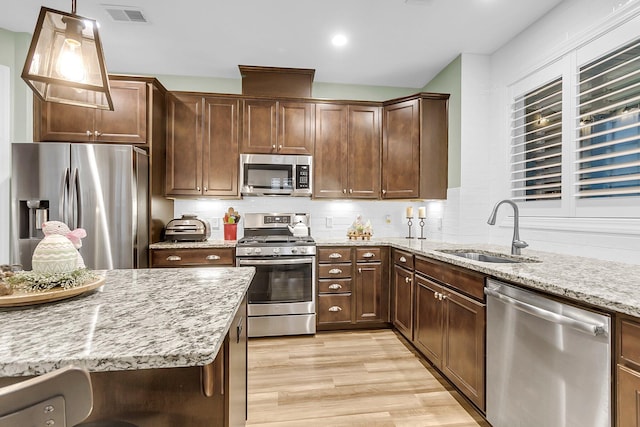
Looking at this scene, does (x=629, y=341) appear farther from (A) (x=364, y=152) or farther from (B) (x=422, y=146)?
(A) (x=364, y=152)

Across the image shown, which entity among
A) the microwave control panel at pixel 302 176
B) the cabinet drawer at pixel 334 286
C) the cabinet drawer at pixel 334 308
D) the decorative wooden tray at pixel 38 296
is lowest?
the cabinet drawer at pixel 334 308

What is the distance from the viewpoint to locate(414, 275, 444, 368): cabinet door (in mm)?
2344

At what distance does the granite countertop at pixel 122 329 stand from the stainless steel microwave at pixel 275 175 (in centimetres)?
221

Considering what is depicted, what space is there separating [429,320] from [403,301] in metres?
0.53

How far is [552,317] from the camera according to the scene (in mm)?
1356

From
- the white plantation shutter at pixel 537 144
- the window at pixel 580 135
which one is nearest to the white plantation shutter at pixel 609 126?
the window at pixel 580 135

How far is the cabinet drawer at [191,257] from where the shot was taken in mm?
3041

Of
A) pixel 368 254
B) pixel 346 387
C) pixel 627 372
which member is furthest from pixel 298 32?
pixel 627 372

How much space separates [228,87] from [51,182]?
2029 mm

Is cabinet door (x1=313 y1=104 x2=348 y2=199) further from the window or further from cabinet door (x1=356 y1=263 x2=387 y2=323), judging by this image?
the window

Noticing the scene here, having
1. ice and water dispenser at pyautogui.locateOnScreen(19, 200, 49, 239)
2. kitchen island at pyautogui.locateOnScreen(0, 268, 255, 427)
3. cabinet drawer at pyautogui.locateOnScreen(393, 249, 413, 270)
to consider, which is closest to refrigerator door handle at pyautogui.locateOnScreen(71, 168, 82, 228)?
ice and water dispenser at pyautogui.locateOnScreen(19, 200, 49, 239)

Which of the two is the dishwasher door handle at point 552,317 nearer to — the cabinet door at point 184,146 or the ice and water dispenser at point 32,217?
the cabinet door at point 184,146

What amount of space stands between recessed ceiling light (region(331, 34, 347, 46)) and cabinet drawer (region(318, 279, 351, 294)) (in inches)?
91.4

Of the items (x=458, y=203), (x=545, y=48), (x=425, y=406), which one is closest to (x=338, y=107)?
(x=458, y=203)
